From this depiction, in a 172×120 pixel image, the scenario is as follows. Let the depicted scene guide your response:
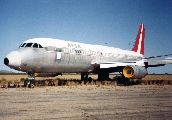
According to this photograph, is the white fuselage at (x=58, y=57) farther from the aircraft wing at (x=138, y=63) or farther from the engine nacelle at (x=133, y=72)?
the engine nacelle at (x=133, y=72)

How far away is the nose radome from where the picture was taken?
12547 millimetres

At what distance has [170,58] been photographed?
22.3 metres

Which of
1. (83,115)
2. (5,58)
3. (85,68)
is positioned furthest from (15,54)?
(83,115)

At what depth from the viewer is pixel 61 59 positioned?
15.8 metres

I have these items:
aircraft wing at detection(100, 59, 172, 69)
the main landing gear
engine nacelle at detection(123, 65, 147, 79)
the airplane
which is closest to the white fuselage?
the airplane

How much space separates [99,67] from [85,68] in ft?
6.82

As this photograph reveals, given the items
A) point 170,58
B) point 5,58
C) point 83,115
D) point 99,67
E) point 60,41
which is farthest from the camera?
point 170,58

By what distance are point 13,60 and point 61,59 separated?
4286 mm

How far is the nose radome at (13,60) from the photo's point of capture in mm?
12547

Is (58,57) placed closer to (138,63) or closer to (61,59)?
(61,59)

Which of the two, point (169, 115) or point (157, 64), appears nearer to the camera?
point (169, 115)

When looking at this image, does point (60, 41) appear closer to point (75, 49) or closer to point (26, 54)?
point (75, 49)

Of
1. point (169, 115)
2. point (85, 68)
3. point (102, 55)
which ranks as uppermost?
point (102, 55)

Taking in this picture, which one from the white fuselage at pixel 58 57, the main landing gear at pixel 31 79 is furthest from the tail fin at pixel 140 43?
the main landing gear at pixel 31 79
